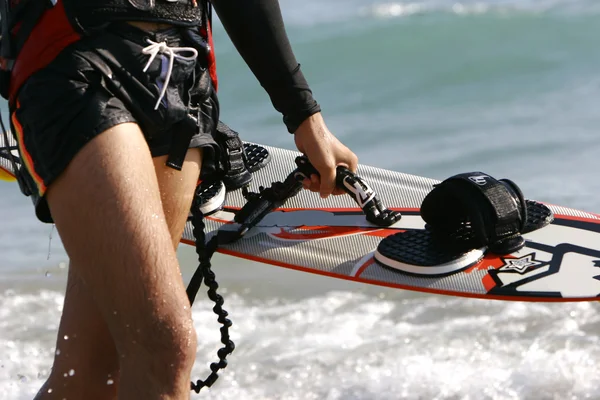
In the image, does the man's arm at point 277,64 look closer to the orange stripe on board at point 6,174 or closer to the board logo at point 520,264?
the board logo at point 520,264

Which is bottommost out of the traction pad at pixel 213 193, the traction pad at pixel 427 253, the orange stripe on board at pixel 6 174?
the orange stripe on board at pixel 6 174

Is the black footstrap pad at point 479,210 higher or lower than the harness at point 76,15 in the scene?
lower

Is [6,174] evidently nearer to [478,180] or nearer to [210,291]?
[210,291]

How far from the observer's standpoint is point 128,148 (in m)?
2.07

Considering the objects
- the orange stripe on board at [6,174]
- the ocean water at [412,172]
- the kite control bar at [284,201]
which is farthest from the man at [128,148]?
the ocean water at [412,172]

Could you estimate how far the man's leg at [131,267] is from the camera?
1.96 metres

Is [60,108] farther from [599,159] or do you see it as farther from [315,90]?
[315,90]

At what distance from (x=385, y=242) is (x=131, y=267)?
55.2 inches

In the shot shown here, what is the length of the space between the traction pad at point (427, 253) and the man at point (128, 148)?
1.81 feet

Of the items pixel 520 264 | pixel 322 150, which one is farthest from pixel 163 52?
pixel 520 264

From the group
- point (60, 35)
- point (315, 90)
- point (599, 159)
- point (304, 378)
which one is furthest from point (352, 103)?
point (60, 35)

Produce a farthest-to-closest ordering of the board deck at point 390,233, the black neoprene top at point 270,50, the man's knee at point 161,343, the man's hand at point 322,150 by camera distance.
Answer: the board deck at point 390,233, the man's hand at point 322,150, the black neoprene top at point 270,50, the man's knee at point 161,343

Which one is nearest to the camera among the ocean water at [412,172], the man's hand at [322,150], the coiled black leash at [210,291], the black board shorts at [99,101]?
the black board shorts at [99,101]

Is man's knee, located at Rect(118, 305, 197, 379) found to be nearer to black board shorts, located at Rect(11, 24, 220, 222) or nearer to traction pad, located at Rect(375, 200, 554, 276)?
black board shorts, located at Rect(11, 24, 220, 222)
